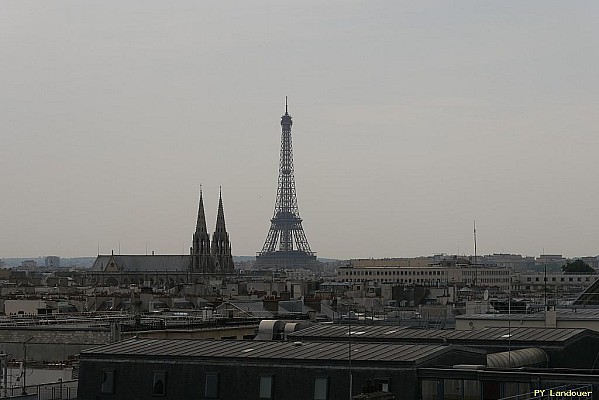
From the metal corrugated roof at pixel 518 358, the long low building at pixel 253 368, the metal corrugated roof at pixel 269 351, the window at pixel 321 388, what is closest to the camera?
the long low building at pixel 253 368

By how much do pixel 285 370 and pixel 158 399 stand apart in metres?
3.51

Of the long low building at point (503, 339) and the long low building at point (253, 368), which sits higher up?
the long low building at point (503, 339)

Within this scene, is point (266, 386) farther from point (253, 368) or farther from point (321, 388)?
point (321, 388)

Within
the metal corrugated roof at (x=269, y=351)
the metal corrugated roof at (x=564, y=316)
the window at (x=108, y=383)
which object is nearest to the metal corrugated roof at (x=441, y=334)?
the metal corrugated roof at (x=269, y=351)

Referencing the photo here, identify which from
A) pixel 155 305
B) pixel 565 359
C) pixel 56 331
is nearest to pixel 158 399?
pixel 565 359

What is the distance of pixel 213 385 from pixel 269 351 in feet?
5.35

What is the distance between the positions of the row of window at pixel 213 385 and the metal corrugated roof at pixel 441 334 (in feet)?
23.5

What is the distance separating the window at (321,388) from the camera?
30.3m

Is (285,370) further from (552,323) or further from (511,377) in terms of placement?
(552,323)

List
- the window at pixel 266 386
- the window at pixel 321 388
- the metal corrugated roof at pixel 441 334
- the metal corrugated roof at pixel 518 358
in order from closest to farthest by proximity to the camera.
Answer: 1. the window at pixel 321 388
2. the window at pixel 266 386
3. the metal corrugated roof at pixel 518 358
4. the metal corrugated roof at pixel 441 334

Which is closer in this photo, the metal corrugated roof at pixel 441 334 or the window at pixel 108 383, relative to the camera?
the window at pixel 108 383

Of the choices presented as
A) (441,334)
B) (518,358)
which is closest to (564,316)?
(441,334)

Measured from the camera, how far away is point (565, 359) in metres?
36.7

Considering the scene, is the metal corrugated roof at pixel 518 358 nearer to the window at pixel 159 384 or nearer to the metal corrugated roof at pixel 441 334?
→ the metal corrugated roof at pixel 441 334
